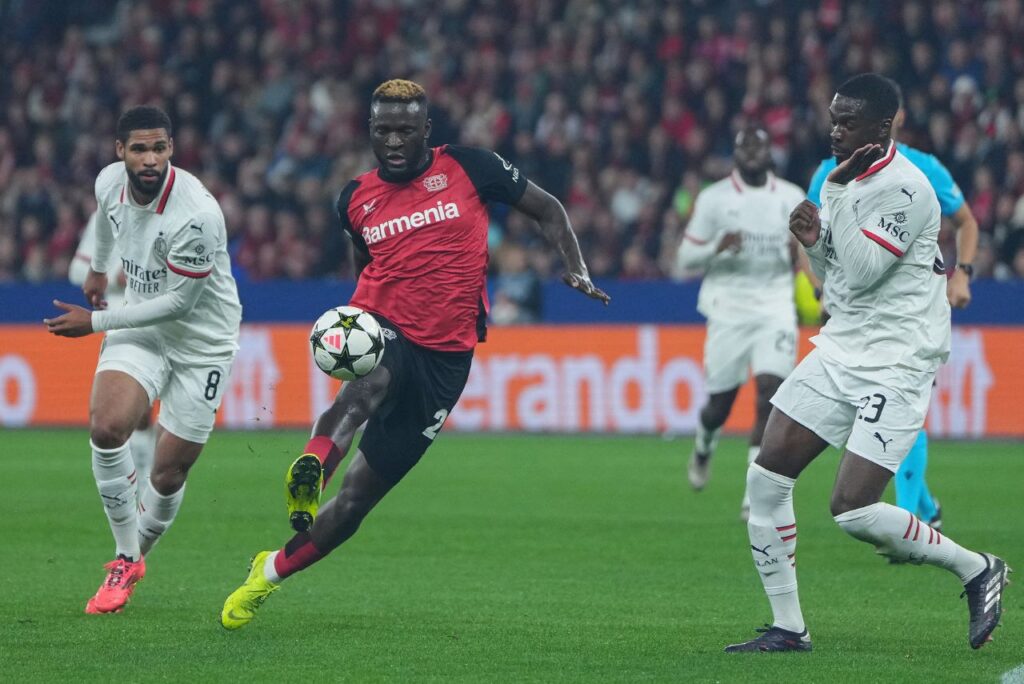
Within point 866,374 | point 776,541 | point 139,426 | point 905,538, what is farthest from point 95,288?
point 905,538

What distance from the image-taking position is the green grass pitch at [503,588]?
254 inches

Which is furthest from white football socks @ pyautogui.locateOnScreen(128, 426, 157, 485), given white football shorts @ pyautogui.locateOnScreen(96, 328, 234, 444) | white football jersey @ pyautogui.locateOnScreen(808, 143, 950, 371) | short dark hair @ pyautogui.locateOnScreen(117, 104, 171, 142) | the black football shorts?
white football jersey @ pyautogui.locateOnScreen(808, 143, 950, 371)

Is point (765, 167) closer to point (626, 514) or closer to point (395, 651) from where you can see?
point (626, 514)

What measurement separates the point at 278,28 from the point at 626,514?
1420 cm

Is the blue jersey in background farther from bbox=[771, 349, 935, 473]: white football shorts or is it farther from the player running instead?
bbox=[771, 349, 935, 473]: white football shorts

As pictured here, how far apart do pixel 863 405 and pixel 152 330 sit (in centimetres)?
361

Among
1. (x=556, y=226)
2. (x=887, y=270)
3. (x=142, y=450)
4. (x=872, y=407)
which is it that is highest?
(x=556, y=226)

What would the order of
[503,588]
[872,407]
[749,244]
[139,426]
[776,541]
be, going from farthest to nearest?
[749,244] < [139,426] < [503,588] < [776,541] < [872,407]

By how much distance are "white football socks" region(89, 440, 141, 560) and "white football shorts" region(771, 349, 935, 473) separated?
322cm

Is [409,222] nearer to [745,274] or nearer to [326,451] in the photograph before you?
[326,451]

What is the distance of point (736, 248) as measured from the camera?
38.7 ft

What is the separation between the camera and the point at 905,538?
261 inches

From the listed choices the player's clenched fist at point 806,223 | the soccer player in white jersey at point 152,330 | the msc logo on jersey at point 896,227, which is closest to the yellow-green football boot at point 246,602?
the soccer player in white jersey at point 152,330

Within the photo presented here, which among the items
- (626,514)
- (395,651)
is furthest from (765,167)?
(395,651)
